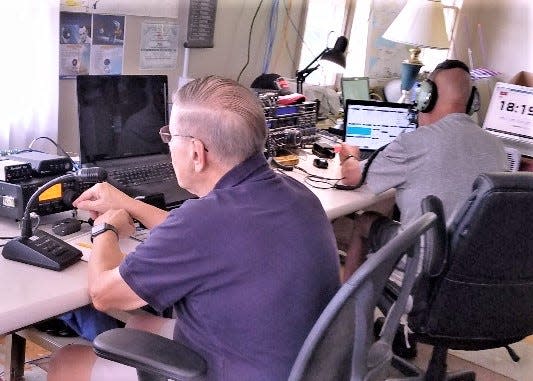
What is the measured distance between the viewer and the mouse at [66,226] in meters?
1.68

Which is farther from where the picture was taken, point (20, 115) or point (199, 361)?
point (20, 115)

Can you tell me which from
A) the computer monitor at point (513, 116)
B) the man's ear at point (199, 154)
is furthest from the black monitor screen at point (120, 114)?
the computer monitor at point (513, 116)

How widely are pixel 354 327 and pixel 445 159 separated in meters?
1.19

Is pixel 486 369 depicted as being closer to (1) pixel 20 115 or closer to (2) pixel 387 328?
(2) pixel 387 328

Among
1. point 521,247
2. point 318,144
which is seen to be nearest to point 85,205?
point 521,247

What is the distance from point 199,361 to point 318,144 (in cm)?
191

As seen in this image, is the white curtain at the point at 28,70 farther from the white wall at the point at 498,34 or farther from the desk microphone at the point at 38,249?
the white wall at the point at 498,34

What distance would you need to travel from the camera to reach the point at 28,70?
7.32 ft

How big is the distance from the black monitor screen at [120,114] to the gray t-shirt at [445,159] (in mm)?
839

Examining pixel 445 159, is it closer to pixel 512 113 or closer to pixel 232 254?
pixel 232 254

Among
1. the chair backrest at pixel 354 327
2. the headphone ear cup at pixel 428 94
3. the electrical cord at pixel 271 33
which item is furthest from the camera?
the electrical cord at pixel 271 33

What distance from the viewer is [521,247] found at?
1.83 meters

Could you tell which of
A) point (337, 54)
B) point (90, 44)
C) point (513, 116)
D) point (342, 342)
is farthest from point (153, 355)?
point (513, 116)

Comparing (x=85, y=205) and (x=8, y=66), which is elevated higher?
(x=8, y=66)
